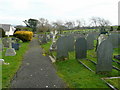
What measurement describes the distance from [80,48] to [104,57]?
273 cm

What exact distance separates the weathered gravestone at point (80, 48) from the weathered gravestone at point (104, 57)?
271 cm

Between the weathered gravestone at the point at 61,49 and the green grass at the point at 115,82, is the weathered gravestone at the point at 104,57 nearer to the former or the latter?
the green grass at the point at 115,82

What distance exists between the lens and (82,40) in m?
8.38

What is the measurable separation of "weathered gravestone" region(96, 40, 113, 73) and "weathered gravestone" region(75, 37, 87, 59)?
271 cm

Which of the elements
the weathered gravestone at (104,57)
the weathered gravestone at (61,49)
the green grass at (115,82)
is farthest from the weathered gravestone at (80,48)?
the green grass at (115,82)

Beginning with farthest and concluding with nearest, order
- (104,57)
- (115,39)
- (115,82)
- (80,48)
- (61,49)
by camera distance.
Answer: (115,39) < (61,49) < (80,48) < (104,57) < (115,82)

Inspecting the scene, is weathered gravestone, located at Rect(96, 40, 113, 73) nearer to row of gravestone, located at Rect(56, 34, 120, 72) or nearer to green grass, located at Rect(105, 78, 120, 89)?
row of gravestone, located at Rect(56, 34, 120, 72)

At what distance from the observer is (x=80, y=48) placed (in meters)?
8.37

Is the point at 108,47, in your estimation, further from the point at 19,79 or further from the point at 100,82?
the point at 19,79

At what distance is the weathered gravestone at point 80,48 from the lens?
8328mm

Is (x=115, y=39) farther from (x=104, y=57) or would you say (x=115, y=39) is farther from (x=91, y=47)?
(x=104, y=57)

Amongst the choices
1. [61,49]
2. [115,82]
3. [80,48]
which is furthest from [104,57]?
[61,49]

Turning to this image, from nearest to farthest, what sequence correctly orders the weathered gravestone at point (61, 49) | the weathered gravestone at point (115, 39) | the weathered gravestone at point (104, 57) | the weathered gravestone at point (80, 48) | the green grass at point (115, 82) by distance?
the green grass at point (115, 82), the weathered gravestone at point (104, 57), the weathered gravestone at point (80, 48), the weathered gravestone at point (61, 49), the weathered gravestone at point (115, 39)

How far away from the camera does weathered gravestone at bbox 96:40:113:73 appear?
567cm
